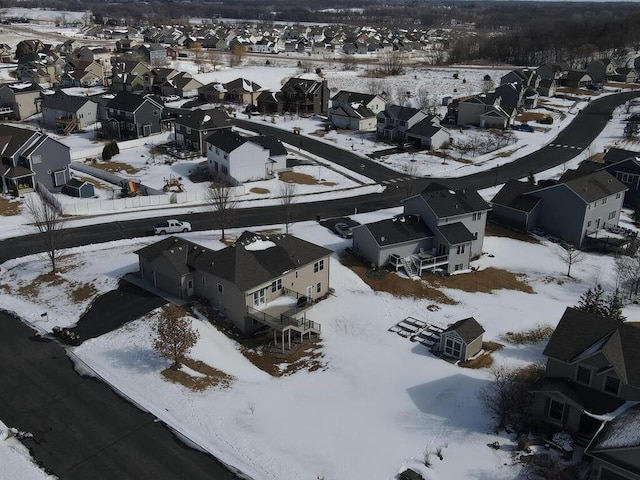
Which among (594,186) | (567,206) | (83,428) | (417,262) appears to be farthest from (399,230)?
(83,428)

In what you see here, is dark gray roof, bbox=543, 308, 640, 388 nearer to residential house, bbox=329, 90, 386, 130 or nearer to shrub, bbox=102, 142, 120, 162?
shrub, bbox=102, 142, 120, 162

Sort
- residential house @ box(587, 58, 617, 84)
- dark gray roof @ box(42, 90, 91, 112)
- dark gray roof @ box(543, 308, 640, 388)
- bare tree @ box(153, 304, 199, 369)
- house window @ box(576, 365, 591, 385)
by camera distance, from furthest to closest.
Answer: residential house @ box(587, 58, 617, 84), dark gray roof @ box(42, 90, 91, 112), bare tree @ box(153, 304, 199, 369), house window @ box(576, 365, 591, 385), dark gray roof @ box(543, 308, 640, 388)

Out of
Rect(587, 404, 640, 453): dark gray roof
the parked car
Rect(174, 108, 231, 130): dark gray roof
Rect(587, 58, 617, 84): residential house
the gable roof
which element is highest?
Rect(587, 58, 617, 84): residential house

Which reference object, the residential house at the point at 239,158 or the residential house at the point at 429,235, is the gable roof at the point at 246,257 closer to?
the residential house at the point at 429,235

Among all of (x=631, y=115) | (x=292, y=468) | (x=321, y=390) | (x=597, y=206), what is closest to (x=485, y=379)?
(x=321, y=390)

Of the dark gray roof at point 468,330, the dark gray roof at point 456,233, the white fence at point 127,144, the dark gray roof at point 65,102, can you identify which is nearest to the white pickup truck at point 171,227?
the dark gray roof at point 456,233

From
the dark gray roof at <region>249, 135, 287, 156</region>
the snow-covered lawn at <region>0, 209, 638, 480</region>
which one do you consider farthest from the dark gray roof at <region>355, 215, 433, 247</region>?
the dark gray roof at <region>249, 135, 287, 156</region>

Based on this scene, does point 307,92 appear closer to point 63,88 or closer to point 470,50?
point 63,88

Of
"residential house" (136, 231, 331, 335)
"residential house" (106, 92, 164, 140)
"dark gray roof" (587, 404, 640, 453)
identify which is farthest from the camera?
"residential house" (106, 92, 164, 140)
